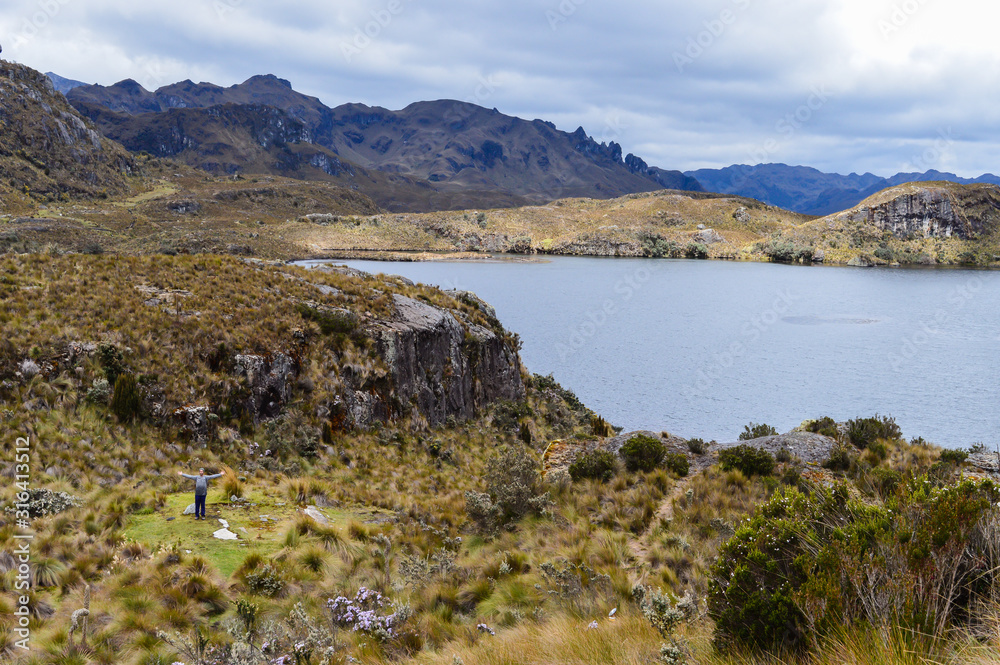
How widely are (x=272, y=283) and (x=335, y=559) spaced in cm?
1559

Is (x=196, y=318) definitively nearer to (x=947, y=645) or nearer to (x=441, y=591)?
(x=441, y=591)

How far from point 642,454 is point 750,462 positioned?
10.0 feet

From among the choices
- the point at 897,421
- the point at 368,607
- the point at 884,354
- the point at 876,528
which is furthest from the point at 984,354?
the point at 368,607

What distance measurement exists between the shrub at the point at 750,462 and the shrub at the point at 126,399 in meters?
16.0

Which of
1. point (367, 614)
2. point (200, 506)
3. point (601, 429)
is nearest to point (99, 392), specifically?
point (200, 506)

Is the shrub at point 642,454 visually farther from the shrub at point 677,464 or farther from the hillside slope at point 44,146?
the hillside slope at point 44,146

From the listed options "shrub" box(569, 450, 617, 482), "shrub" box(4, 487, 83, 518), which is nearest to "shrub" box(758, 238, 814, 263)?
"shrub" box(569, 450, 617, 482)

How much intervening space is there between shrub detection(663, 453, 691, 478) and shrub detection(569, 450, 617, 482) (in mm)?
1551

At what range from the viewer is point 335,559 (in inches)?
360

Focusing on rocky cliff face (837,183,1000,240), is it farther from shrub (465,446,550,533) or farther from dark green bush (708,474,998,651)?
dark green bush (708,474,998,651)

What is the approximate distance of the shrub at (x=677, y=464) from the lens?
1580 cm

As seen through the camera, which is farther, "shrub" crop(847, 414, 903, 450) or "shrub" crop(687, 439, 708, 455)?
"shrub" crop(847, 414, 903, 450)

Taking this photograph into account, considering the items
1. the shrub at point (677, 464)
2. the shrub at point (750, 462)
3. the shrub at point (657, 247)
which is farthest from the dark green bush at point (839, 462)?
the shrub at point (657, 247)

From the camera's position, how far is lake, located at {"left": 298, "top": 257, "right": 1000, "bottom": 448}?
32.0 meters
